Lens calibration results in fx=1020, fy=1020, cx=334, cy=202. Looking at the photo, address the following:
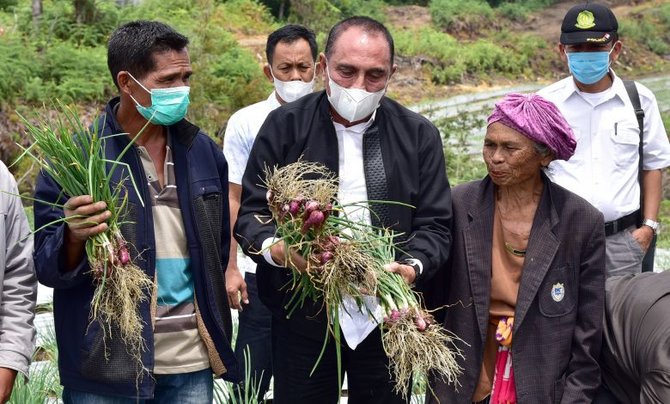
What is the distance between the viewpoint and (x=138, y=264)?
3.12 metres

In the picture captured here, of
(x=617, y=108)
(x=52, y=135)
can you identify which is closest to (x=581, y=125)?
(x=617, y=108)

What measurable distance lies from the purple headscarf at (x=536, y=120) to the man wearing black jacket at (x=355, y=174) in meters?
0.27

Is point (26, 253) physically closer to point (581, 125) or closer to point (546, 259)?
point (546, 259)

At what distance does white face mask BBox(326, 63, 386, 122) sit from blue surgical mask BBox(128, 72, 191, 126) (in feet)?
1.57

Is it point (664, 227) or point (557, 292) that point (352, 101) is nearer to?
point (557, 292)

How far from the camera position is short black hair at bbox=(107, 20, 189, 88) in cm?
319

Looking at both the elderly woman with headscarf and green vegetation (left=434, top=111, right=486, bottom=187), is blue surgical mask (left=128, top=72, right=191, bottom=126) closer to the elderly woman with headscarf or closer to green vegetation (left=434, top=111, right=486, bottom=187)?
the elderly woman with headscarf

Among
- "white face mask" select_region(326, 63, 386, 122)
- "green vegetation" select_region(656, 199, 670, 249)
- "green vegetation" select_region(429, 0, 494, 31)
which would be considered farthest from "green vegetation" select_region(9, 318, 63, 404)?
"green vegetation" select_region(429, 0, 494, 31)

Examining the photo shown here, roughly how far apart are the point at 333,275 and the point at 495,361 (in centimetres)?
77

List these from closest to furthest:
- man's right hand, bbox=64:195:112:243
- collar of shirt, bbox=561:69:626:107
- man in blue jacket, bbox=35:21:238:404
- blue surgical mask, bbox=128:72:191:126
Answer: man's right hand, bbox=64:195:112:243 → man in blue jacket, bbox=35:21:238:404 → blue surgical mask, bbox=128:72:191:126 → collar of shirt, bbox=561:69:626:107

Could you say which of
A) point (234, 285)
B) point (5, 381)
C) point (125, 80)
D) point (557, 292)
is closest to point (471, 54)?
point (234, 285)

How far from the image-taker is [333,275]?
2.94 meters

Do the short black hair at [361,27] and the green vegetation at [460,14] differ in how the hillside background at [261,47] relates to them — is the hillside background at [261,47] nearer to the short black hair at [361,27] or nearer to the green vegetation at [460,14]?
the green vegetation at [460,14]

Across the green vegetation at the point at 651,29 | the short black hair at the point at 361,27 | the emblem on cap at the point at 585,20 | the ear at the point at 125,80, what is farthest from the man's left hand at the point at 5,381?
the green vegetation at the point at 651,29
